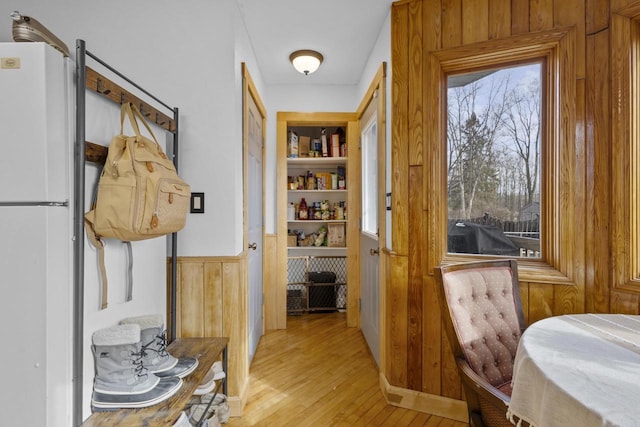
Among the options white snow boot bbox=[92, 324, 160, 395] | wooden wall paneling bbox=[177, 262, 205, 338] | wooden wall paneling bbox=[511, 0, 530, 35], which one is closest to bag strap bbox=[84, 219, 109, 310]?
white snow boot bbox=[92, 324, 160, 395]

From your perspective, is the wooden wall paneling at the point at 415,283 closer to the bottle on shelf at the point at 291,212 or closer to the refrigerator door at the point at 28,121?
the refrigerator door at the point at 28,121

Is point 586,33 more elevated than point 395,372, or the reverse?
point 586,33

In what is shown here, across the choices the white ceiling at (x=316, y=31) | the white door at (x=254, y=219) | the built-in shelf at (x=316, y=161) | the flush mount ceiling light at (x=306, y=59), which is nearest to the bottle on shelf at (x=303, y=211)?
the built-in shelf at (x=316, y=161)

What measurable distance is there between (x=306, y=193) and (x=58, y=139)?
282 centimetres

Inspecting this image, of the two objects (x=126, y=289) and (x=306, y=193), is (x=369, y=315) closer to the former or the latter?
(x=306, y=193)

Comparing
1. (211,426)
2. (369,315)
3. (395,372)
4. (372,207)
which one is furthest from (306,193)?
(211,426)

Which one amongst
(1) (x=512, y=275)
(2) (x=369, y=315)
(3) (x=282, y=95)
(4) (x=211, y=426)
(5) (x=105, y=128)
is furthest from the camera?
(3) (x=282, y=95)

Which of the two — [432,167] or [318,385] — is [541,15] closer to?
[432,167]

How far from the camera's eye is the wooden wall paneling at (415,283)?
1.94 m

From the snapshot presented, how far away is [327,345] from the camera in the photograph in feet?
9.27

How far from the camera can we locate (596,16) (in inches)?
64.2

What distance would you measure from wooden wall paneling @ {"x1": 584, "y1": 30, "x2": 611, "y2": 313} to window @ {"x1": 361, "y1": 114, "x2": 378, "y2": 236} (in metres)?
1.33

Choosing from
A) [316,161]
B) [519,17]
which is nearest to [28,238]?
[519,17]

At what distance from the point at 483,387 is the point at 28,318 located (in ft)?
4.75
